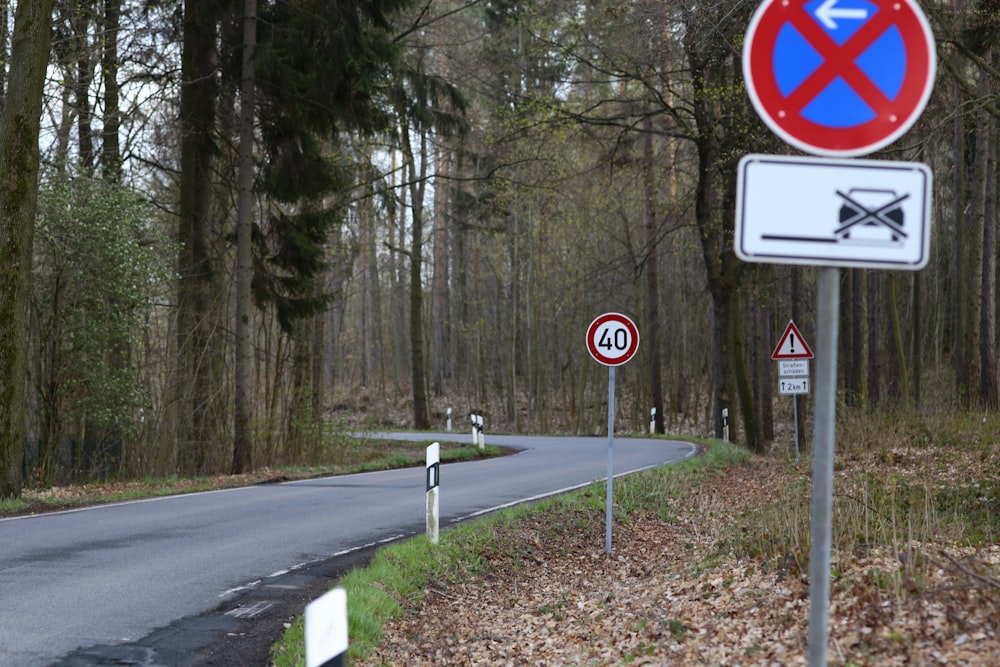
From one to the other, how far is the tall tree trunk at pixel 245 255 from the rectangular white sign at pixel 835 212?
16.2 meters

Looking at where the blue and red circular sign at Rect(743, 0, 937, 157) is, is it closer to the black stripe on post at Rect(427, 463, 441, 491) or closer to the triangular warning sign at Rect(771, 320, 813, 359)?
the black stripe on post at Rect(427, 463, 441, 491)

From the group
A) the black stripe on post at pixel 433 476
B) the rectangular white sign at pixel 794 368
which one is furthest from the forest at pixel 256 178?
the black stripe on post at pixel 433 476

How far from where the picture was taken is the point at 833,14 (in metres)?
3.39

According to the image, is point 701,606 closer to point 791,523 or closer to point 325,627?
point 791,523

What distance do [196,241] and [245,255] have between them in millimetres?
1679

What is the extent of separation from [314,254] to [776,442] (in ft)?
63.0

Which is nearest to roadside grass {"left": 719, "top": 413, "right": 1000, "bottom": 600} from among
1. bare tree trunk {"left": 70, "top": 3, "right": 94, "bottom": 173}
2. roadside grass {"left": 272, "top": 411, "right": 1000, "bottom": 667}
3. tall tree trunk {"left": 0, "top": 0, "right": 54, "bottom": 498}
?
roadside grass {"left": 272, "top": 411, "right": 1000, "bottom": 667}

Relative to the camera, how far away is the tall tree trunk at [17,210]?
13695 millimetres

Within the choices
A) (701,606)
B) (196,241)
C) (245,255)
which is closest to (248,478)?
(245,255)

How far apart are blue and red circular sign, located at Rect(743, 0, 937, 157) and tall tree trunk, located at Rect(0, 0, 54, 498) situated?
12652mm

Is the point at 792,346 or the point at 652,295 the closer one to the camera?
the point at 792,346

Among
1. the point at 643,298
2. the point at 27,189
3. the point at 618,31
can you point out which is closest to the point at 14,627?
the point at 27,189

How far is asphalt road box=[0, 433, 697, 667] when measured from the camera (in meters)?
7.14

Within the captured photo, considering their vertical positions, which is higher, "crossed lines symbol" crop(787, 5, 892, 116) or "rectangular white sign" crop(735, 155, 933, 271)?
"crossed lines symbol" crop(787, 5, 892, 116)
